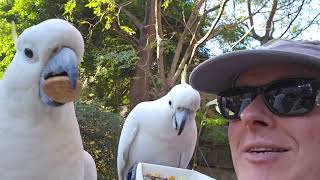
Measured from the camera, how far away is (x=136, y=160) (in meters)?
2.89

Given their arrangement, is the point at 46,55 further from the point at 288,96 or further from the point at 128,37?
the point at 128,37

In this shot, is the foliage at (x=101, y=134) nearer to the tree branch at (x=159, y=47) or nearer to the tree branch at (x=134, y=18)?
the tree branch at (x=159, y=47)

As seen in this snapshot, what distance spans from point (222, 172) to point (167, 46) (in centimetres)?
214

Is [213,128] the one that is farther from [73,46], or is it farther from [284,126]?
[284,126]

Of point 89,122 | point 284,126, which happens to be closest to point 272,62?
point 284,126

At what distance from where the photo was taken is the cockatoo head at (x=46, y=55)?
5.01ft

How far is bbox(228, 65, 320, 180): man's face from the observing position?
751 mm

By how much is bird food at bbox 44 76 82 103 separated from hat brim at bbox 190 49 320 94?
23.6 inches

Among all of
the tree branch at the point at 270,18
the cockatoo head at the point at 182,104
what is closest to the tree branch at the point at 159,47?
the tree branch at the point at 270,18

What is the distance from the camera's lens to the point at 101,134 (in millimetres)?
4879

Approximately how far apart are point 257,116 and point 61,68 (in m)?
0.88

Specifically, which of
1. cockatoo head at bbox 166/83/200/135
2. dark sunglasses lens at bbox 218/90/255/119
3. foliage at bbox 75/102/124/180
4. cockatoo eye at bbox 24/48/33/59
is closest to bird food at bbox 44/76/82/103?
cockatoo eye at bbox 24/48/33/59

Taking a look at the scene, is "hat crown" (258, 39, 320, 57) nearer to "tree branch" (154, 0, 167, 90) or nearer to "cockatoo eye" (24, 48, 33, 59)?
"cockatoo eye" (24, 48, 33, 59)

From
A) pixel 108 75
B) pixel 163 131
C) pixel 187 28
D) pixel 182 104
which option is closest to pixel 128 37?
pixel 108 75
